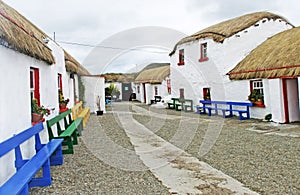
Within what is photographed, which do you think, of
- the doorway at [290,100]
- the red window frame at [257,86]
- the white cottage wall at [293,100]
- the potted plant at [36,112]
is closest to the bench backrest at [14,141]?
the potted plant at [36,112]

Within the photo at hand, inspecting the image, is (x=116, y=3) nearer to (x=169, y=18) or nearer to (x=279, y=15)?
(x=169, y=18)

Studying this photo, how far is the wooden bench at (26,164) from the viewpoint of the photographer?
3349 mm

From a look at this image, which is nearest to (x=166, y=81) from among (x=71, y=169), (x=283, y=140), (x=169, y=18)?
(x=169, y=18)

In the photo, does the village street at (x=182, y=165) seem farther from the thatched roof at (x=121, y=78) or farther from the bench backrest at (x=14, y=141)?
the thatched roof at (x=121, y=78)

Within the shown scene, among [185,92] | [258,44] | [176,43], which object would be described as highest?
[176,43]

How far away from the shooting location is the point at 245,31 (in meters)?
15.6

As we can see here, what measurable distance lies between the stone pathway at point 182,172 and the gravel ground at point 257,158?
9.5 inches

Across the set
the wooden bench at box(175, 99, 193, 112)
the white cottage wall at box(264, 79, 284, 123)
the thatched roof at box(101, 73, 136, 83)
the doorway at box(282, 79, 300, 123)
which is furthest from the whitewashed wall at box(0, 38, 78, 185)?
the thatched roof at box(101, 73, 136, 83)

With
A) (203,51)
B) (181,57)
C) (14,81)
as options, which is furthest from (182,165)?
(181,57)

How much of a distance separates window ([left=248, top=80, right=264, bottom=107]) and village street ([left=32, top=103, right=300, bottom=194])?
388 centimetres

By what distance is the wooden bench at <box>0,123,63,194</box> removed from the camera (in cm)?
335

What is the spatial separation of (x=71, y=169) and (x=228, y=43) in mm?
12703

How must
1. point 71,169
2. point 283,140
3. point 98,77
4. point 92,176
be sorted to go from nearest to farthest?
point 92,176
point 71,169
point 283,140
point 98,77

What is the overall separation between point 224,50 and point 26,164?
45.0 feet
